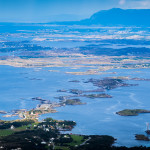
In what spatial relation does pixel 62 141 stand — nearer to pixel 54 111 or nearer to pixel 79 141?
pixel 79 141

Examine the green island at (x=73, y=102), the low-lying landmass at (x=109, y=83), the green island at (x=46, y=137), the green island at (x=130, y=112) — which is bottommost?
the green island at (x=46, y=137)

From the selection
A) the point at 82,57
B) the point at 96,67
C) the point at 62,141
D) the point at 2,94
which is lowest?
the point at 62,141

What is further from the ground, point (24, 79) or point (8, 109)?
point (24, 79)

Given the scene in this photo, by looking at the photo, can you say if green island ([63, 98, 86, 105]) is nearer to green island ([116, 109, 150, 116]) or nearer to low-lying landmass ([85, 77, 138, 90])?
green island ([116, 109, 150, 116])

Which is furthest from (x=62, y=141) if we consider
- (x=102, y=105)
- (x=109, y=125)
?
(x=102, y=105)

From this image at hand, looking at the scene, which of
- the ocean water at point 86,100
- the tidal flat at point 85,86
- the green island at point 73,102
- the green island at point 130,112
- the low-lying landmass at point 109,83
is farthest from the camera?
the low-lying landmass at point 109,83

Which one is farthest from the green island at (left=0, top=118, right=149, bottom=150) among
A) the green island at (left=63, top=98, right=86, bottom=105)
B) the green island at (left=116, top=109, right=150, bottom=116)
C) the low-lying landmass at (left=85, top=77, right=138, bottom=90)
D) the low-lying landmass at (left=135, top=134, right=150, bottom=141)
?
the low-lying landmass at (left=85, top=77, right=138, bottom=90)

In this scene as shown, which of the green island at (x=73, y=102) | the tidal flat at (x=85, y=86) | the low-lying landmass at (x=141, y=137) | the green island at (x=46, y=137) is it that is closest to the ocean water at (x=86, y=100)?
the tidal flat at (x=85, y=86)

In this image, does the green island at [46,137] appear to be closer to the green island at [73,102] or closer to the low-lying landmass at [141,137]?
the low-lying landmass at [141,137]

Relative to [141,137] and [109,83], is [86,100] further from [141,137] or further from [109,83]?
[141,137]
